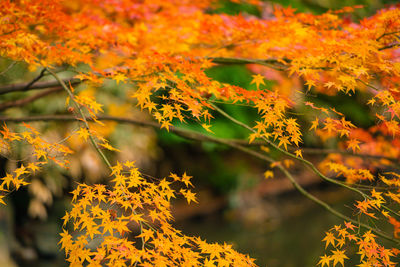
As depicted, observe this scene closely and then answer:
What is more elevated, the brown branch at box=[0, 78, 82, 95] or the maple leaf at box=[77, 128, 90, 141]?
the maple leaf at box=[77, 128, 90, 141]

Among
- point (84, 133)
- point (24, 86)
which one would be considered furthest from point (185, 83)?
point (24, 86)

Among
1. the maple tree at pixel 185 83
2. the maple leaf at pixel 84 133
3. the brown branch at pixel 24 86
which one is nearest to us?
the maple tree at pixel 185 83

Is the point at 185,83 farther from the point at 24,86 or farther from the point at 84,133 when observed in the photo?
the point at 24,86

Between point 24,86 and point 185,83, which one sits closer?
point 185,83

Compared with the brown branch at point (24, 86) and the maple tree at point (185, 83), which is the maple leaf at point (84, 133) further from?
the brown branch at point (24, 86)

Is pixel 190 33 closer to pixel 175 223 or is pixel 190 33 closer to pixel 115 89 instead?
pixel 115 89

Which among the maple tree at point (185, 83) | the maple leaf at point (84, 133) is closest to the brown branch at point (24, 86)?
the maple tree at point (185, 83)

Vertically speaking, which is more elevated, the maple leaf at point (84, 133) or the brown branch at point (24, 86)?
the maple leaf at point (84, 133)

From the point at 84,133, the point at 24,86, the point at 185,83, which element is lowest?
the point at 24,86

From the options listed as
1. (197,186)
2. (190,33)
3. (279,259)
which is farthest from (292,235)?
(190,33)

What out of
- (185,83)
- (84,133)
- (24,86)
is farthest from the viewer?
(24,86)

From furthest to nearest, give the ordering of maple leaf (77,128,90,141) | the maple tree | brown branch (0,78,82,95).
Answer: brown branch (0,78,82,95) → maple leaf (77,128,90,141) → the maple tree

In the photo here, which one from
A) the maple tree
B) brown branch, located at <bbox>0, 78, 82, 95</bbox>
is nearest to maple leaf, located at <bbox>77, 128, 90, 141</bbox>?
the maple tree

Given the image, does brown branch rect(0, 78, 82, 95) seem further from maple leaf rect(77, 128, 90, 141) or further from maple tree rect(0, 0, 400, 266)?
maple leaf rect(77, 128, 90, 141)
